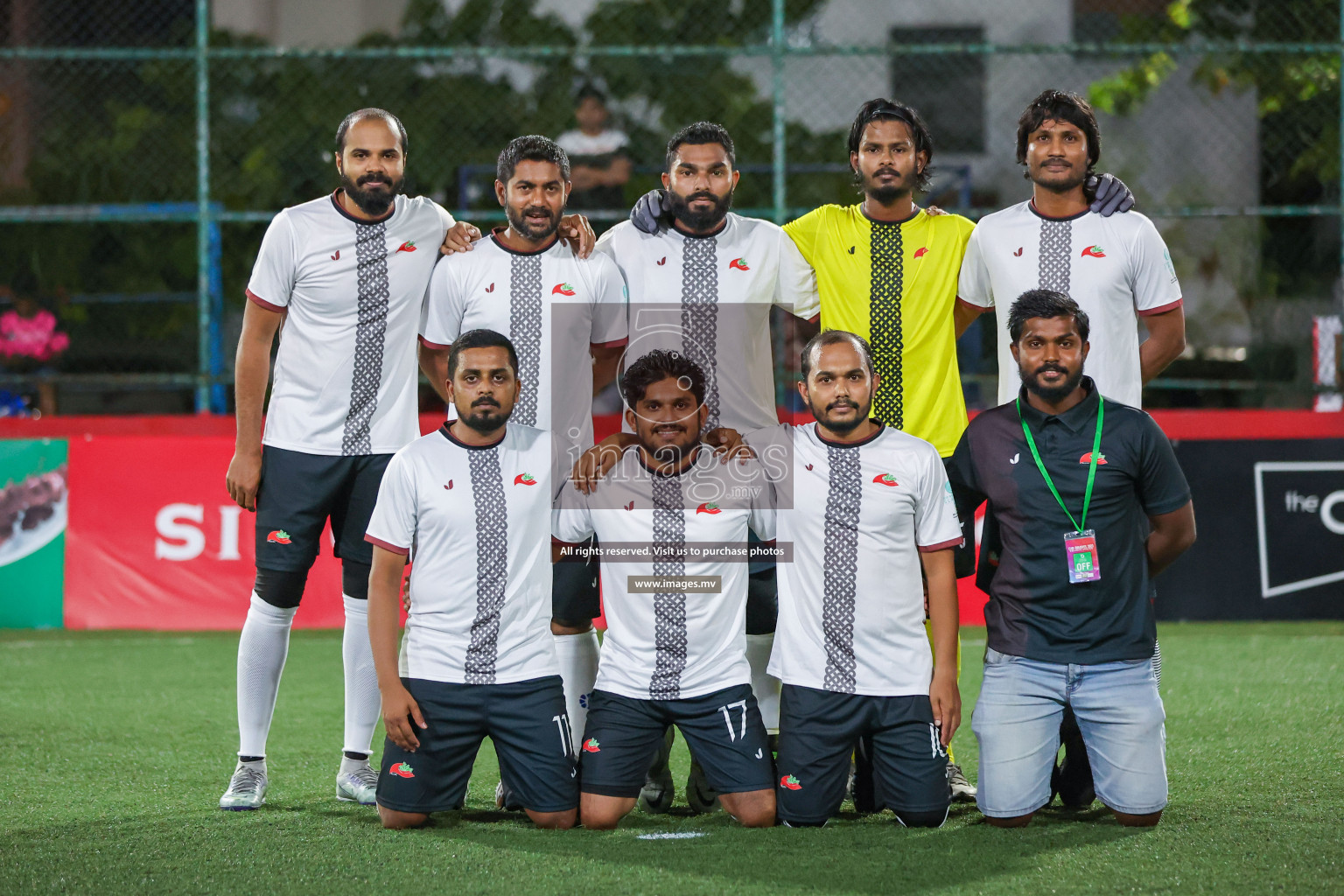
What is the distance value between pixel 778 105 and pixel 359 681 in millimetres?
5066

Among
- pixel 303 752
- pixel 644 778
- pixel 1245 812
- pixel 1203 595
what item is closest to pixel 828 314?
pixel 644 778

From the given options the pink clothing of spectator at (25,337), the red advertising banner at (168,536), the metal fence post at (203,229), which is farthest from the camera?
the pink clothing of spectator at (25,337)

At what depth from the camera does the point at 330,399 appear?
4621 mm

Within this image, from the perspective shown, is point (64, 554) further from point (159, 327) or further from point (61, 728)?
point (159, 327)

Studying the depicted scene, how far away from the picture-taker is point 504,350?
4184mm

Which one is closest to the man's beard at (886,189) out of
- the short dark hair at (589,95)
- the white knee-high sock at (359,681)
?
the white knee-high sock at (359,681)

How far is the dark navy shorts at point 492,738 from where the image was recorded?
4.19 meters

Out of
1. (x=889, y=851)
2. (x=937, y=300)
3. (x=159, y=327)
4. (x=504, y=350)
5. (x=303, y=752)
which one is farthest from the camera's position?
(x=159, y=327)

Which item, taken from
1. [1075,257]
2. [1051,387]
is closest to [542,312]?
[1051,387]

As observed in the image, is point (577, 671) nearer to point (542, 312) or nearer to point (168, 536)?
point (542, 312)

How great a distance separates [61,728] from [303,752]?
111 centimetres

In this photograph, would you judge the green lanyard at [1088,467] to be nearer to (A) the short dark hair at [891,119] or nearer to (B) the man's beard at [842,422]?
(B) the man's beard at [842,422]

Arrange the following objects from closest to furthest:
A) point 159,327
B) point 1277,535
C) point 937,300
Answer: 1. point 937,300
2. point 1277,535
3. point 159,327

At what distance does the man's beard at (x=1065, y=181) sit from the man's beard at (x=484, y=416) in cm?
176
